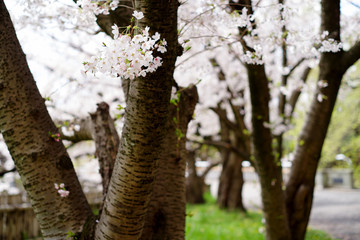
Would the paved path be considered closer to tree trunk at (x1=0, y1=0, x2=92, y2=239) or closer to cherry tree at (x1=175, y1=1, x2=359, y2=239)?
cherry tree at (x1=175, y1=1, x2=359, y2=239)

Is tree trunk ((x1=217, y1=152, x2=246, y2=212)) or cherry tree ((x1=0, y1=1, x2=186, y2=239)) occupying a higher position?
cherry tree ((x1=0, y1=1, x2=186, y2=239))

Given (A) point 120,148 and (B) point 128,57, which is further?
(A) point 120,148

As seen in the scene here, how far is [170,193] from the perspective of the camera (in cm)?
281

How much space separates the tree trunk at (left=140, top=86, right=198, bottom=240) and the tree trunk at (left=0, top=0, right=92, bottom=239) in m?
0.64

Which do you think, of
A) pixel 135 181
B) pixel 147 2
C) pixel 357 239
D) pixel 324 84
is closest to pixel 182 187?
pixel 135 181

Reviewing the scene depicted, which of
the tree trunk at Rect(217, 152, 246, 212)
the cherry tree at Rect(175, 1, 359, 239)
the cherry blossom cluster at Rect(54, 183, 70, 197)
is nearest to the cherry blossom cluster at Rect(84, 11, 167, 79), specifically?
the cherry blossom cluster at Rect(54, 183, 70, 197)

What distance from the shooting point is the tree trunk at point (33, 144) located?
2.17 m

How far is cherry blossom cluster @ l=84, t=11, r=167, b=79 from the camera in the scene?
1.65 metres

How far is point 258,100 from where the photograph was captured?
408 centimetres

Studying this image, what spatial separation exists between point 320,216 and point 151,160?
32.5 feet

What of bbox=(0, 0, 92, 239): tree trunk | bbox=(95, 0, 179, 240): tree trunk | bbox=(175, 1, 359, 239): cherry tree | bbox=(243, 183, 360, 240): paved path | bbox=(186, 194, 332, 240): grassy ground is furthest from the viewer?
bbox=(243, 183, 360, 240): paved path

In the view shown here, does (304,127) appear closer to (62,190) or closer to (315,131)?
(315,131)

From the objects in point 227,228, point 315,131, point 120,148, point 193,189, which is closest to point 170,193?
point 120,148

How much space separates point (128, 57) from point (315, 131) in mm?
3637
